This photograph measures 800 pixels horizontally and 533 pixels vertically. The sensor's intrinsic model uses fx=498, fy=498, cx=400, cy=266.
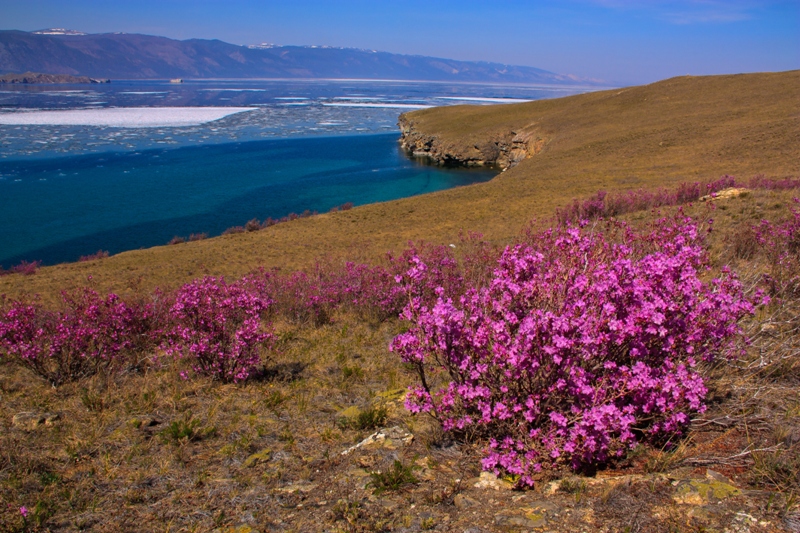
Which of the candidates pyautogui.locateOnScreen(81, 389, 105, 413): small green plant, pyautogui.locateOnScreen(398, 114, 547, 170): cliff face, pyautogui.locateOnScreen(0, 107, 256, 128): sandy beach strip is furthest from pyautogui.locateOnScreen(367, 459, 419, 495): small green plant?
pyautogui.locateOnScreen(0, 107, 256, 128): sandy beach strip

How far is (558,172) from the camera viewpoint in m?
32.0

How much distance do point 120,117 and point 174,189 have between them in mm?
51662

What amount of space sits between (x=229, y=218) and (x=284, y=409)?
85.8ft

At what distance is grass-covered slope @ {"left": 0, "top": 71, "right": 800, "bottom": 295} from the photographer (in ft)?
Result: 59.2

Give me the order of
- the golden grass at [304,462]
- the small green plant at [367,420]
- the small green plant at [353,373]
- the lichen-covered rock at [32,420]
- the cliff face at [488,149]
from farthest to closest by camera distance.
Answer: the cliff face at [488,149] → the small green plant at [353,373] → the lichen-covered rock at [32,420] → the small green plant at [367,420] → the golden grass at [304,462]

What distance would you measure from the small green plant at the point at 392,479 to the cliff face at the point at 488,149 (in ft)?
150

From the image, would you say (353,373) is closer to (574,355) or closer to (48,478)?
(48,478)

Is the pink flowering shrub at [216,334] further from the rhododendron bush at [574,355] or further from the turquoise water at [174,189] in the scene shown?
the turquoise water at [174,189]

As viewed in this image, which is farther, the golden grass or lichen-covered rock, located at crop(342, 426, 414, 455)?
lichen-covered rock, located at crop(342, 426, 414, 455)

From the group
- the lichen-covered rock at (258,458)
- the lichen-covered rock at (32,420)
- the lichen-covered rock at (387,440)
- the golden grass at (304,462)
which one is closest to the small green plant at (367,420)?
the golden grass at (304,462)

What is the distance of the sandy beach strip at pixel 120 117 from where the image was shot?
66.6m

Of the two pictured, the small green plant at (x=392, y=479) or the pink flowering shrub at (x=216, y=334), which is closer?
the small green plant at (x=392, y=479)

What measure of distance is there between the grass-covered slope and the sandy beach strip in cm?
4316

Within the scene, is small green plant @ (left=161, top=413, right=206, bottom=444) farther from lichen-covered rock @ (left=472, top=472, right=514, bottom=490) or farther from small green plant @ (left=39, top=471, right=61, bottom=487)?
lichen-covered rock @ (left=472, top=472, right=514, bottom=490)
